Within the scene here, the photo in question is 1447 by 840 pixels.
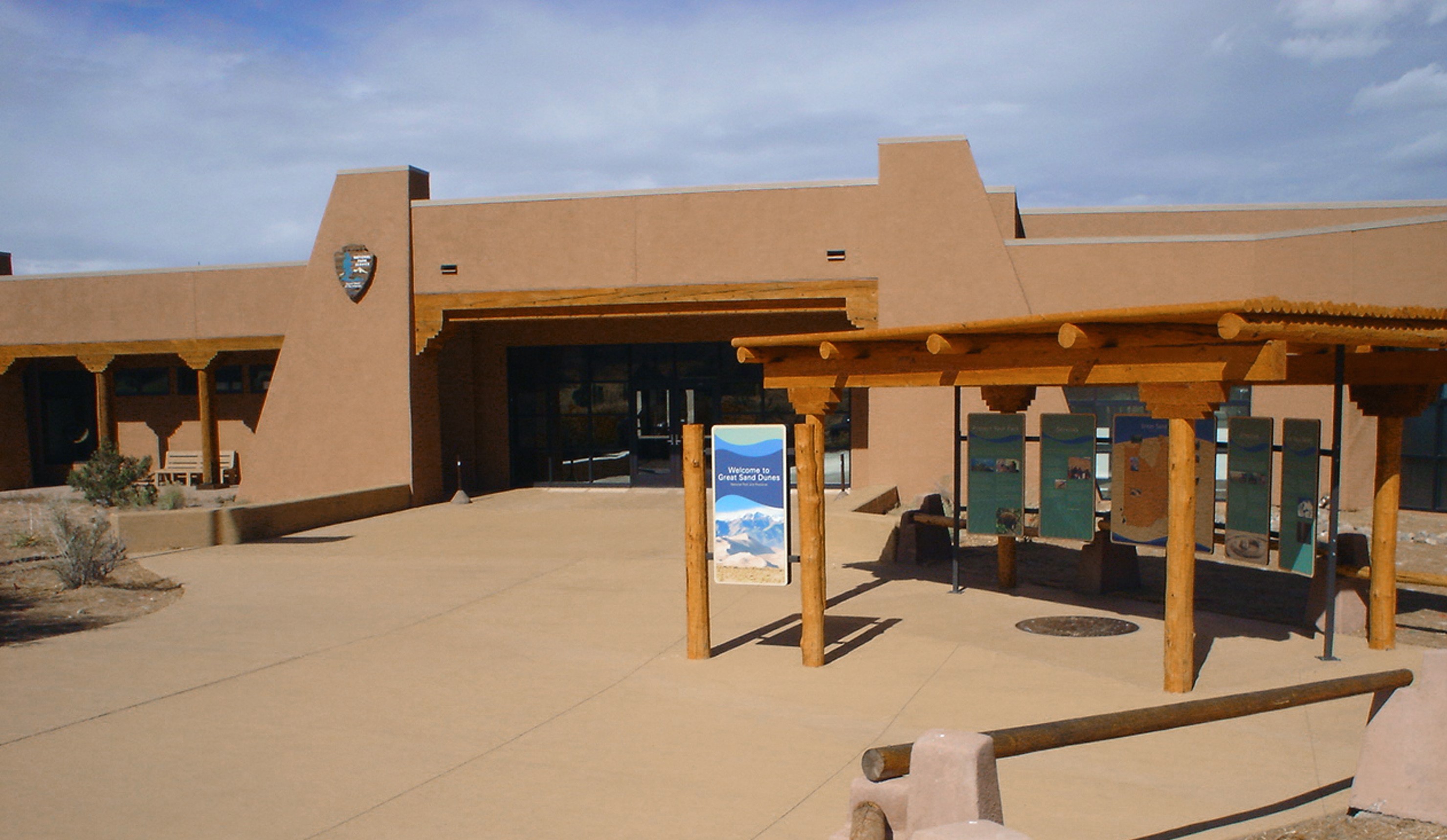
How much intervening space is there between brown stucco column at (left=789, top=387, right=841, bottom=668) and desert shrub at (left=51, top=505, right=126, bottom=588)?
8829mm

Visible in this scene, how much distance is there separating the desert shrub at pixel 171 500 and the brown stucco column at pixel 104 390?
5088 mm

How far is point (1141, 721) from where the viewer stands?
4.13 metres

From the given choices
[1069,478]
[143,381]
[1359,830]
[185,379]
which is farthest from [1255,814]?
[143,381]

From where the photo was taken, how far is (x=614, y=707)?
7.47 meters

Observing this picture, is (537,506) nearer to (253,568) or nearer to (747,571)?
(253,568)

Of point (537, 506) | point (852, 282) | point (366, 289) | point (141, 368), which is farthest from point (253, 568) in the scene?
point (141, 368)

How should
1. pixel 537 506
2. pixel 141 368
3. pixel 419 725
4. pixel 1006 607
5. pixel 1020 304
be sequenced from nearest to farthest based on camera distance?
pixel 419 725, pixel 1006 607, pixel 1020 304, pixel 537 506, pixel 141 368

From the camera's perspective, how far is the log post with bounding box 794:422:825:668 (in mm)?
8531

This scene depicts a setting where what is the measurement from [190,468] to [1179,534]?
23456 mm

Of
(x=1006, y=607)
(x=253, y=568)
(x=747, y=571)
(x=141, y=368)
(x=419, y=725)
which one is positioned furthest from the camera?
(x=141, y=368)

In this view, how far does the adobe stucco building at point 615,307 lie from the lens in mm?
18531

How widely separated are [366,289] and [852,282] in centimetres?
946

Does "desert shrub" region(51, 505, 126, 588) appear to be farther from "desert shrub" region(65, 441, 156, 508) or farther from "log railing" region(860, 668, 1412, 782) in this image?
"log railing" region(860, 668, 1412, 782)

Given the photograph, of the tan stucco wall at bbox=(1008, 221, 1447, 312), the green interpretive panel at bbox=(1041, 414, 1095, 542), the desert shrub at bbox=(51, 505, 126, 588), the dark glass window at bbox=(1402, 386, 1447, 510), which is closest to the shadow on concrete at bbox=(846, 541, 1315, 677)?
the green interpretive panel at bbox=(1041, 414, 1095, 542)
